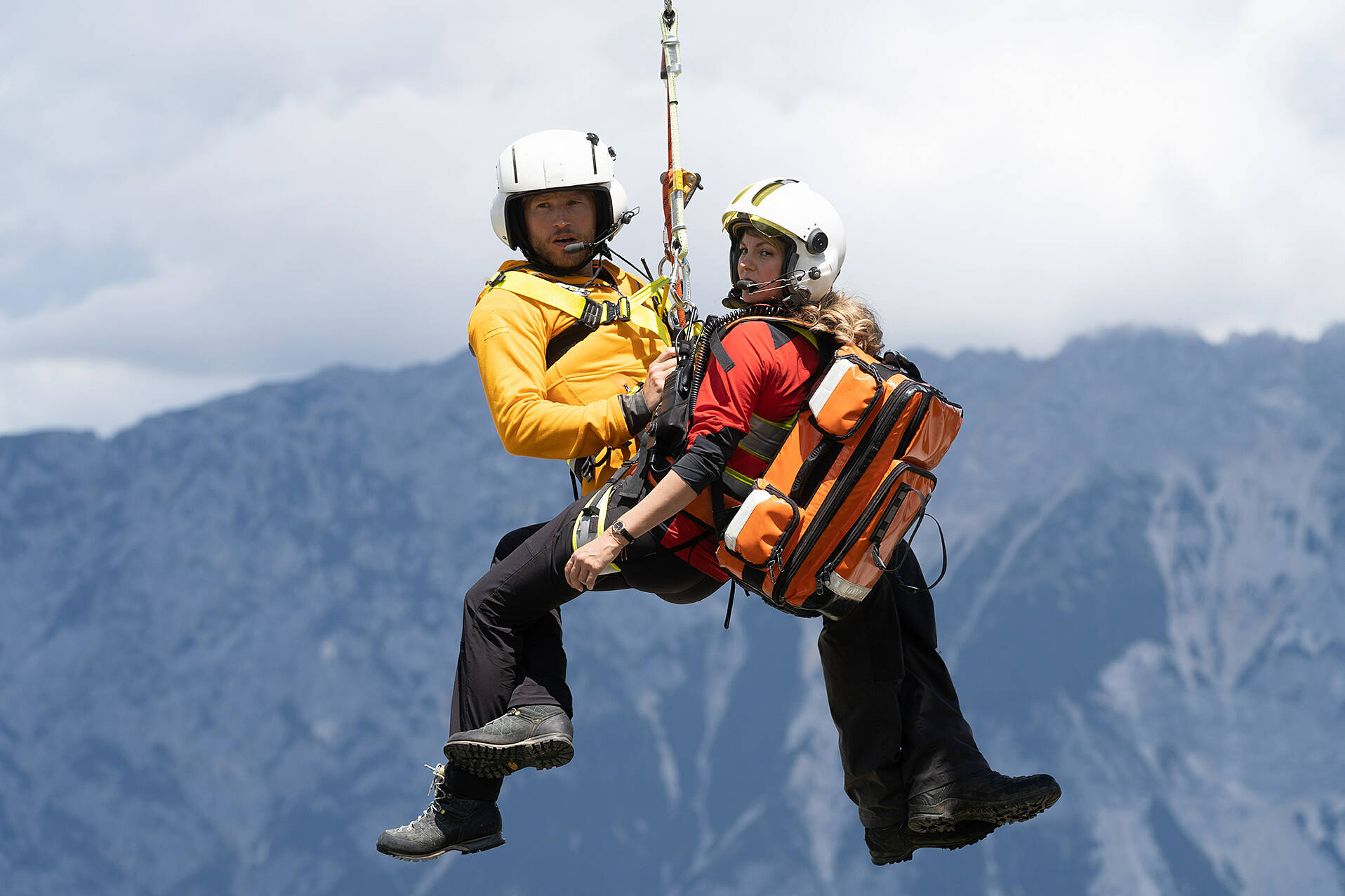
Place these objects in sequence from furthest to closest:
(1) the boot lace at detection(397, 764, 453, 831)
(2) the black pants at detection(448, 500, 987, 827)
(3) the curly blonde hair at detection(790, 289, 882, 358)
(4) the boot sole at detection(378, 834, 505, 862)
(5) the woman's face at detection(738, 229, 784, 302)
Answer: (1) the boot lace at detection(397, 764, 453, 831), (4) the boot sole at detection(378, 834, 505, 862), (2) the black pants at detection(448, 500, 987, 827), (5) the woman's face at detection(738, 229, 784, 302), (3) the curly blonde hair at detection(790, 289, 882, 358)

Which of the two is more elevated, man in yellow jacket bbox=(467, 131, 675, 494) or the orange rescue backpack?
man in yellow jacket bbox=(467, 131, 675, 494)

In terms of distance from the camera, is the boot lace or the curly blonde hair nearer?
the curly blonde hair

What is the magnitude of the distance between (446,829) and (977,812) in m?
2.92

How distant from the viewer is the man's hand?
8.26 meters

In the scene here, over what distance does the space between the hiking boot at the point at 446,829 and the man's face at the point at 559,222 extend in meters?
3.01

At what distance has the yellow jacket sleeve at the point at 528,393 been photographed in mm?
8273

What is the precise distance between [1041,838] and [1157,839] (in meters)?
A: 13.8

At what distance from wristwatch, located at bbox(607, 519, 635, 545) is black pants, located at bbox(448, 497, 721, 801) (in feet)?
1.87

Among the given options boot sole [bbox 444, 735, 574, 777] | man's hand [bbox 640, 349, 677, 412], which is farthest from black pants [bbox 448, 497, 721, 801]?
man's hand [bbox 640, 349, 677, 412]

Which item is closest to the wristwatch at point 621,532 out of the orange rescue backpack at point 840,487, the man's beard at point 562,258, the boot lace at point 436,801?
the orange rescue backpack at point 840,487

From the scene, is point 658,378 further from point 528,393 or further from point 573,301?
point 573,301

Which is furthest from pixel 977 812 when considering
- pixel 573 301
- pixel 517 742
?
pixel 573 301

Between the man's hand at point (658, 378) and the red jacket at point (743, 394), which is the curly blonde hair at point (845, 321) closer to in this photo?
the red jacket at point (743, 394)

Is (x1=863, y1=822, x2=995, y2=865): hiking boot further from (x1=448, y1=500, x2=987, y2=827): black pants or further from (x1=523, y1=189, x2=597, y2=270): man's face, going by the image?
(x1=523, y1=189, x2=597, y2=270): man's face
